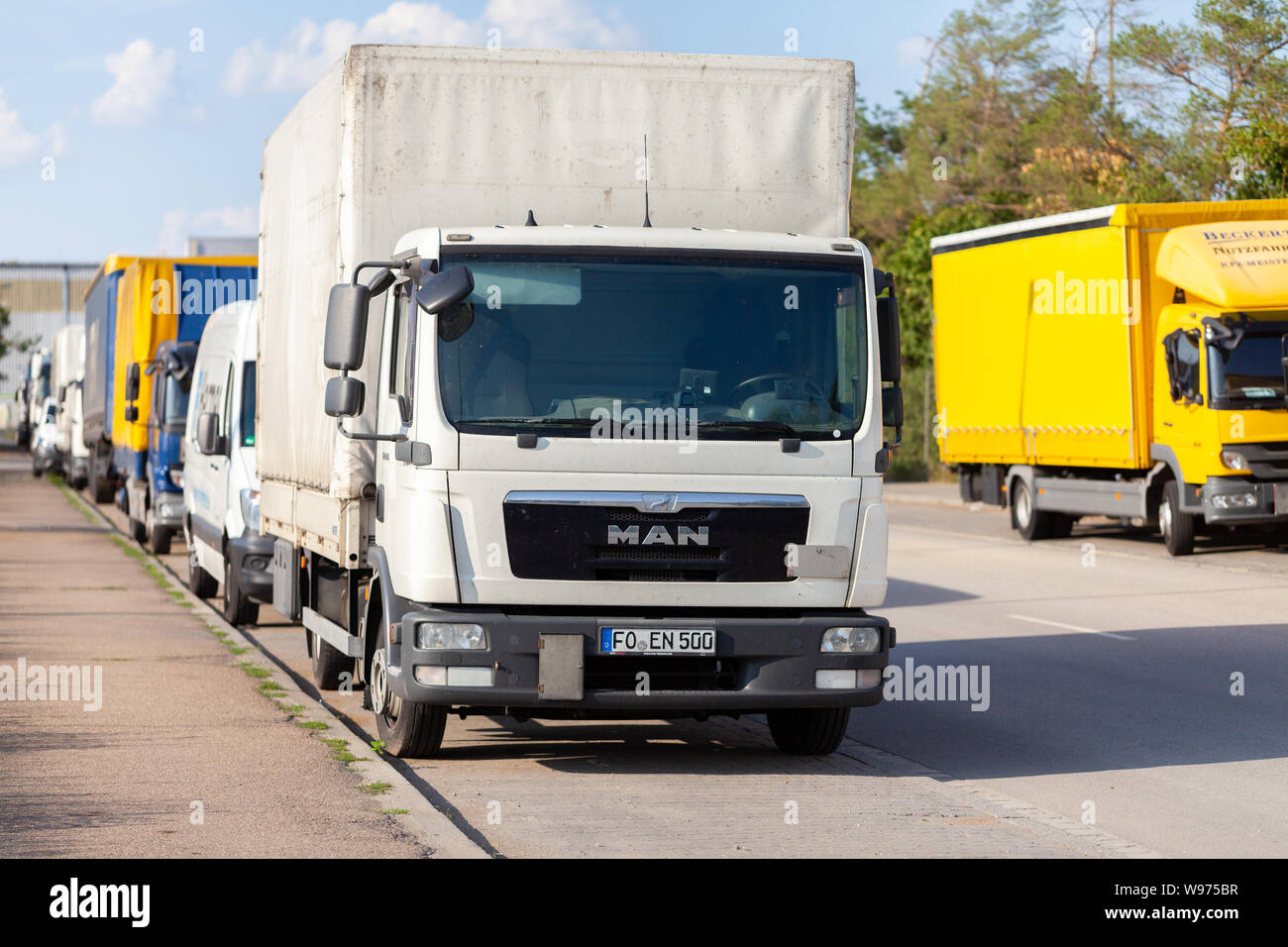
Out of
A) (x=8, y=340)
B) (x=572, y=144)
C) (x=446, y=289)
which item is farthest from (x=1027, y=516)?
(x=8, y=340)

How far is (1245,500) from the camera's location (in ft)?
67.9

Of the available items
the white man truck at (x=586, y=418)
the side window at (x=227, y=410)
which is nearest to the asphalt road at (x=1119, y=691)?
the white man truck at (x=586, y=418)

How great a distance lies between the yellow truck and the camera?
2059 centimetres

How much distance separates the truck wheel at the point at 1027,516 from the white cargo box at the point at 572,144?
16.2m

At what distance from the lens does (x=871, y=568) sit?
866cm

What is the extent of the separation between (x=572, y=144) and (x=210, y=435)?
6.59 meters

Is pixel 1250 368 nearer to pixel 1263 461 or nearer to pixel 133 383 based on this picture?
pixel 1263 461

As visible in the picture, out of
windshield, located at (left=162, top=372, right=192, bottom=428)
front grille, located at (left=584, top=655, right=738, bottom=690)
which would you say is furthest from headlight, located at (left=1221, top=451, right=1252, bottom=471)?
front grille, located at (left=584, top=655, right=738, bottom=690)

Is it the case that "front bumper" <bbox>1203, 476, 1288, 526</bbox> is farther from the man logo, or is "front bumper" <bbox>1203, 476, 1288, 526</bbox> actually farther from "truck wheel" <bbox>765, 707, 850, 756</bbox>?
the man logo

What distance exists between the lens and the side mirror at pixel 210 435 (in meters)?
14.9

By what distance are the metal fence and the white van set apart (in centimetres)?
7052

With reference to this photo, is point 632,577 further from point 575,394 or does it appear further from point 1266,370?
point 1266,370

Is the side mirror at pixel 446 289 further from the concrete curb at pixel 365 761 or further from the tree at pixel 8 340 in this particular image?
the tree at pixel 8 340

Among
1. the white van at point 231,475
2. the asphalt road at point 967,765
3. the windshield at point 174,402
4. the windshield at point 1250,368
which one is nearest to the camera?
the asphalt road at point 967,765
